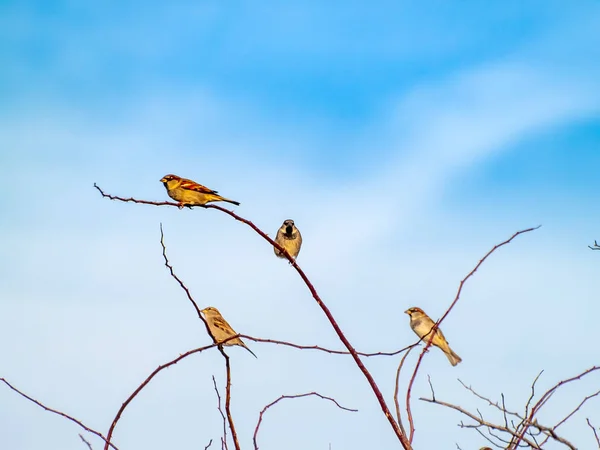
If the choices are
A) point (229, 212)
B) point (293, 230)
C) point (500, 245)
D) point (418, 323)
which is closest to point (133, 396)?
point (229, 212)

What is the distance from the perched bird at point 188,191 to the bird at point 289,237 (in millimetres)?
1852

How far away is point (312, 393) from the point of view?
311 cm

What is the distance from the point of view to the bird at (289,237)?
31.8 feet

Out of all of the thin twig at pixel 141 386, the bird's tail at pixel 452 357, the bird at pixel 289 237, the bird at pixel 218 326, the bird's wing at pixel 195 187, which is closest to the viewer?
the thin twig at pixel 141 386

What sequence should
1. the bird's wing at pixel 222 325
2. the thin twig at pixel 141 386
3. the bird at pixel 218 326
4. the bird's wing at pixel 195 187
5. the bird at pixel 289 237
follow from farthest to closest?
the bird at pixel 289 237 → the bird's wing at pixel 222 325 → the bird at pixel 218 326 → the bird's wing at pixel 195 187 → the thin twig at pixel 141 386

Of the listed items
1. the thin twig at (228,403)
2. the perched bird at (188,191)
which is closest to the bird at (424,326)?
the perched bird at (188,191)

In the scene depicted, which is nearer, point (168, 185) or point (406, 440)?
point (406, 440)

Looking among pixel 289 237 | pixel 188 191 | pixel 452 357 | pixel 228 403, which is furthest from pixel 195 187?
pixel 228 403

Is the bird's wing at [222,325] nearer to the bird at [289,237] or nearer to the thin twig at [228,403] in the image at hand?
the bird at [289,237]

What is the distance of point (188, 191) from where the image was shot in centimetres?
805

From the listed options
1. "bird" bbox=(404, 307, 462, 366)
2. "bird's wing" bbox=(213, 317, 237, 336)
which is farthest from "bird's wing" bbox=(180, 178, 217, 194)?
"bird" bbox=(404, 307, 462, 366)

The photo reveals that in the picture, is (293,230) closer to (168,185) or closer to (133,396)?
(168,185)

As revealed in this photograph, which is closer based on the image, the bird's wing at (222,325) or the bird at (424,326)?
the bird's wing at (222,325)

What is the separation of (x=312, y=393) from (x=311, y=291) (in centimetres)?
52
